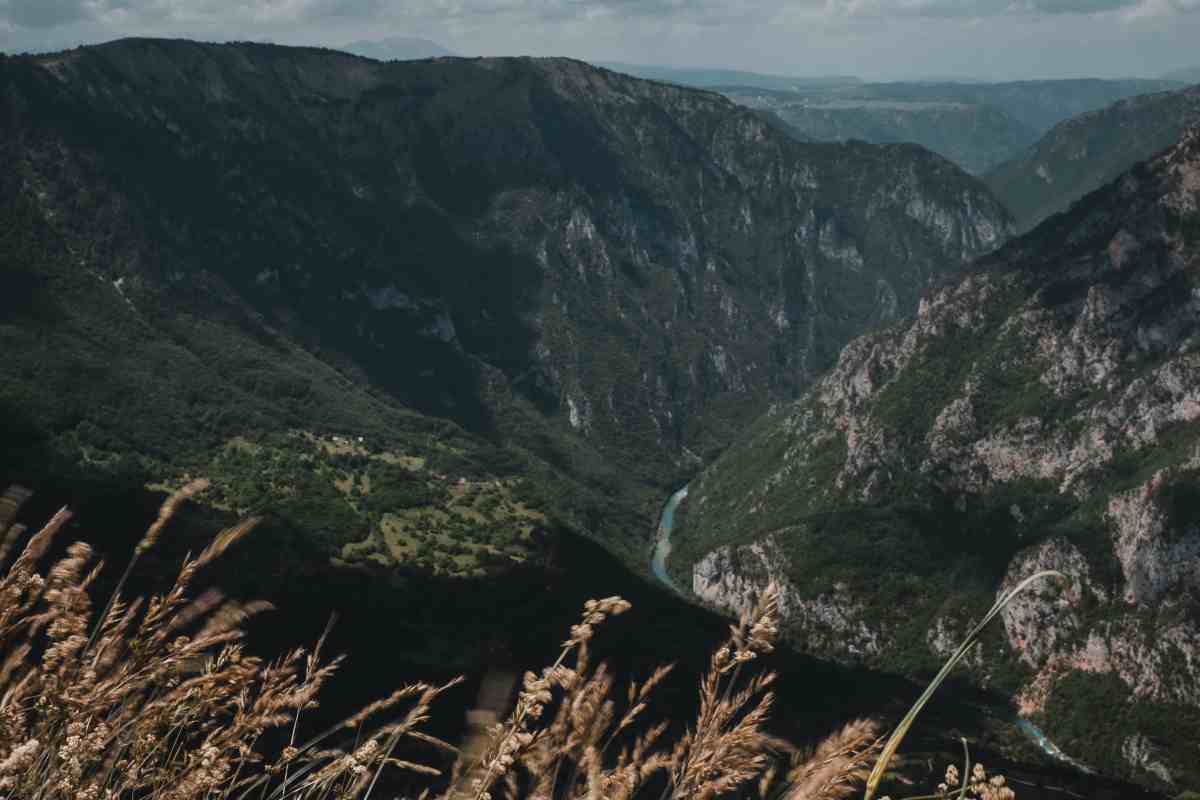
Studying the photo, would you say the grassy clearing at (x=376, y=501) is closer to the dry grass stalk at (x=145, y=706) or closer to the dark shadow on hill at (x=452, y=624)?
the dark shadow on hill at (x=452, y=624)

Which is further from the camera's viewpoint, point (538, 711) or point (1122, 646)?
point (1122, 646)

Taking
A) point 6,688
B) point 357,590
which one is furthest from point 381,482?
point 6,688

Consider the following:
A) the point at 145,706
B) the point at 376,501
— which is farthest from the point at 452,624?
the point at 145,706

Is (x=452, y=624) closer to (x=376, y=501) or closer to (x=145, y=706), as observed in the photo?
(x=376, y=501)

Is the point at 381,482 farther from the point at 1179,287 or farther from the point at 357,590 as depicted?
the point at 1179,287

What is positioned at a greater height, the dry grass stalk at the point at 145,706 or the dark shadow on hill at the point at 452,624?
the dry grass stalk at the point at 145,706

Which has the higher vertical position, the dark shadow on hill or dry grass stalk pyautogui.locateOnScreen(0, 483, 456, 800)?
dry grass stalk pyautogui.locateOnScreen(0, 483, 456, 800)

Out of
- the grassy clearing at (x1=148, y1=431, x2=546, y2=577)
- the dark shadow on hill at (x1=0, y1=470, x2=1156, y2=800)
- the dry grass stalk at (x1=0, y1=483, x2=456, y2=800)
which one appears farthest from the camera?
the grassy clearing at (x1=148, y1=431, x2=546, y2=577)

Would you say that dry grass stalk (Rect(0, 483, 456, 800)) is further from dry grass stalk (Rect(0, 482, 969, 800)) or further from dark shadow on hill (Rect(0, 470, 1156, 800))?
dark shadow on hill (Rect(0, 470, 1156, 800))

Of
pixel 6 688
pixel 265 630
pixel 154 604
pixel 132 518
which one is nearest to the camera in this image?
pixel 154 604

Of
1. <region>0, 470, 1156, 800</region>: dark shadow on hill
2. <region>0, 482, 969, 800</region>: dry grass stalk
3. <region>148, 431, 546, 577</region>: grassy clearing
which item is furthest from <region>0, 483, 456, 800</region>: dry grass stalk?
<region>148, 431, 546, 577</region>: grassy clearing

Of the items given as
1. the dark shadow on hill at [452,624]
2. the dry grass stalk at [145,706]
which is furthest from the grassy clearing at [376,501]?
the dry grass stalk at [145,706]
